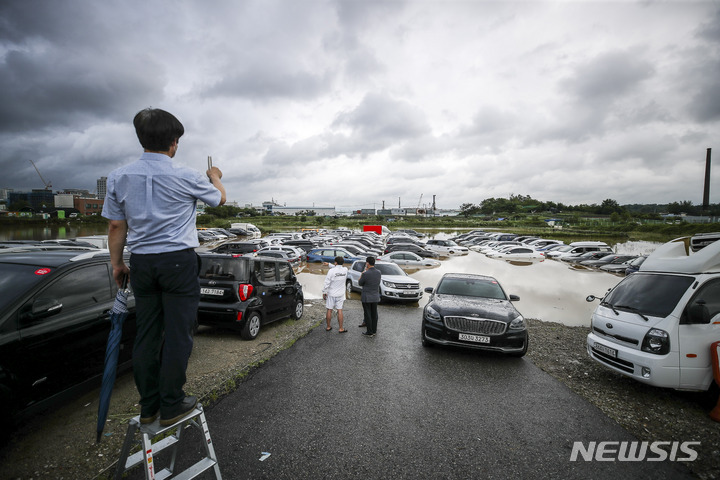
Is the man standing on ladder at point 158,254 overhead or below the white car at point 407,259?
overhead

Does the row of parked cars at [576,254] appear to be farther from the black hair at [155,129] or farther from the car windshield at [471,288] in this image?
the black hair at [155,129]

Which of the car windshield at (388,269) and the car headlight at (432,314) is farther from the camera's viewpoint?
the car windshield at (388,269)

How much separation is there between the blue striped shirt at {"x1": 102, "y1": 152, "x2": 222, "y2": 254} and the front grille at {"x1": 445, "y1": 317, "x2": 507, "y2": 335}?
199 inches

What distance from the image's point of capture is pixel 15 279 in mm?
3242

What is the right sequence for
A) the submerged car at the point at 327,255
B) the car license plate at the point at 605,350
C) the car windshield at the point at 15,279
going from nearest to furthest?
the car windshield at the point at 15,279 < the car license plate at the point at 605,350 < the submerged car at the point at 327,255

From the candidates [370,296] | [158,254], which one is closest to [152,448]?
[158,254]

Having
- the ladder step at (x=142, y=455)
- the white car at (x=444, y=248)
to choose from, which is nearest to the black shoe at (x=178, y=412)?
the ladder step at (x=142, y=455)

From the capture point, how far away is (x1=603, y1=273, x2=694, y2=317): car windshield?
4613 mm

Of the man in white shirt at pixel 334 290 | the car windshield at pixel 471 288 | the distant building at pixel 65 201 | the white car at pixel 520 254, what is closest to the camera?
the car windshield at pixel 471 288

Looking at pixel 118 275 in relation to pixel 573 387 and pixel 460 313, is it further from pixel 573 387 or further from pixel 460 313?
pixel 573 387

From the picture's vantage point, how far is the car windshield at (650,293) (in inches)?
182

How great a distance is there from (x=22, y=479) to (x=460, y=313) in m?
5.86

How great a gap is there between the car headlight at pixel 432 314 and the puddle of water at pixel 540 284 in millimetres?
4298

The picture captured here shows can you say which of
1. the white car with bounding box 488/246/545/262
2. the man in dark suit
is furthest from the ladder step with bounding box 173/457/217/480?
the white car with bounding box 488/246/545/262
